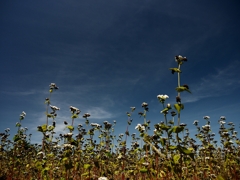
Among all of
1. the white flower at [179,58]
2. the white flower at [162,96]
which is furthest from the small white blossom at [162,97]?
the white flower at [179,58]

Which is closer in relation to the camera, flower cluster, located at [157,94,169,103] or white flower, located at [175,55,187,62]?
white flower, located at [175,55,187,62]

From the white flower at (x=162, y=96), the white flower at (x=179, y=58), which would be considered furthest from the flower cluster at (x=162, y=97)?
the white flower at (x=179, y=58)

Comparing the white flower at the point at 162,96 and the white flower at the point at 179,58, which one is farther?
the white flower at the point at 162,96

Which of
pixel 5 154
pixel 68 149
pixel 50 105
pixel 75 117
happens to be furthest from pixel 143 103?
pixel 5 154

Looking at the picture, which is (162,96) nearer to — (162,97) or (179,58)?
(162,97)

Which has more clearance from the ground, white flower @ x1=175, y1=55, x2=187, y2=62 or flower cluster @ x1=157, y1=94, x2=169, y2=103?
white flower @ x1=175, y1=55, x2=187, y2=62

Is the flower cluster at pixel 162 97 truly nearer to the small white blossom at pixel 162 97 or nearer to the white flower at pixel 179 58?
the small white blossom at pixel 162 97

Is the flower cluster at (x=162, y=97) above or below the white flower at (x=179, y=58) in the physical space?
below

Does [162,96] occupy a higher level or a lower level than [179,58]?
lower

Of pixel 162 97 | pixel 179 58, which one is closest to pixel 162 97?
pixel 162 97

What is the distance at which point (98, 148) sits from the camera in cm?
1188

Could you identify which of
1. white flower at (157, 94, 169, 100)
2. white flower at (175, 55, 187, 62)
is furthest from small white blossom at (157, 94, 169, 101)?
white flower at (175, 55, 187, 62)

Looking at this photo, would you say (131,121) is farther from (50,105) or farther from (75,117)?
(50,105)

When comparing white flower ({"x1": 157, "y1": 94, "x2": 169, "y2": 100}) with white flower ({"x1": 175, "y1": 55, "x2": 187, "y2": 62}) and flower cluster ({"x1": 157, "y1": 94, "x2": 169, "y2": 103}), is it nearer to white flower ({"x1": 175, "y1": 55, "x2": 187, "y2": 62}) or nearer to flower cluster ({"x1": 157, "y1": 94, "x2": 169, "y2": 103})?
flower cluster ({"x1": 157, "y1": 94, "x2": 169, "y2": 103})
